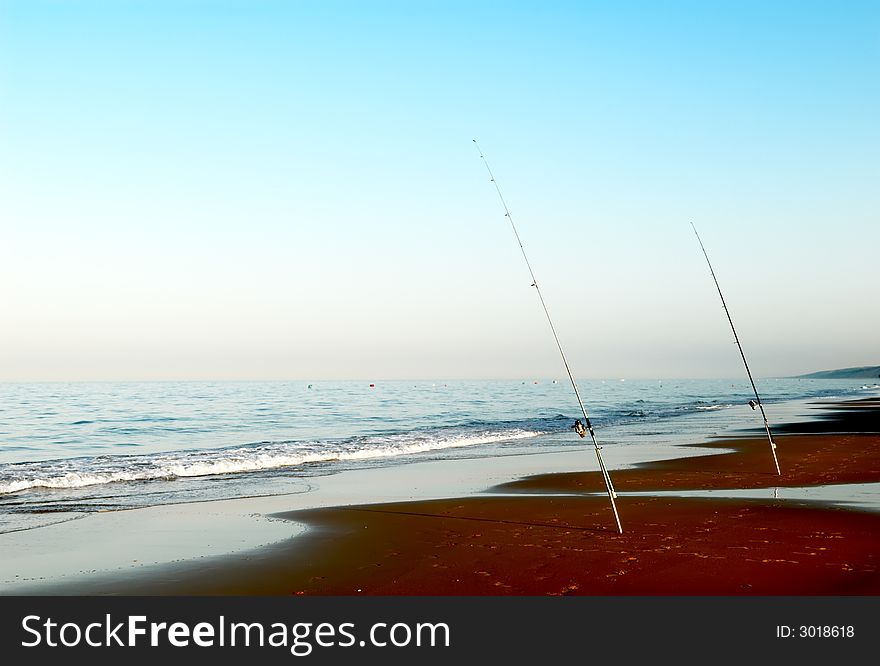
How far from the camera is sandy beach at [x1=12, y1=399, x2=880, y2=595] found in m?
7.48

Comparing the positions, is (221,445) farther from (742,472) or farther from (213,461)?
(742,472)

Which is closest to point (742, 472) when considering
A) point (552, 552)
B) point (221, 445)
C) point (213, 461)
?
point (552, 552)

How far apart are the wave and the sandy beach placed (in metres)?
8.30

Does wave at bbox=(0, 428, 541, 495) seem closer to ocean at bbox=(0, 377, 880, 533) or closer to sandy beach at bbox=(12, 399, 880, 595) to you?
ocean at bbox=(0, 377, 880, 533)

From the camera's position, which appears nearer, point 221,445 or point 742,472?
point 742,472

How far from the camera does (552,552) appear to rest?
8.88m

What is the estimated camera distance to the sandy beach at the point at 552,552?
295 inches

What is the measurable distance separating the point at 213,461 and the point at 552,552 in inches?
609

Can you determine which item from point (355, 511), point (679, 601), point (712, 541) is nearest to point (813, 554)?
point (712, 541)

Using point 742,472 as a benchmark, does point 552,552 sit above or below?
above

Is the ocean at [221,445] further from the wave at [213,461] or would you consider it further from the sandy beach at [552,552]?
the sandy beach at [552,552]

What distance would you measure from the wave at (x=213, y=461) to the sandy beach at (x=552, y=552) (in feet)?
27.2

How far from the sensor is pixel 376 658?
18.4ft

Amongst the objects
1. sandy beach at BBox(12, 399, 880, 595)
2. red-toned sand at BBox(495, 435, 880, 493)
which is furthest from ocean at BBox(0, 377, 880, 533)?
red-toned sand at BBox(495, 435, 880, 493)
